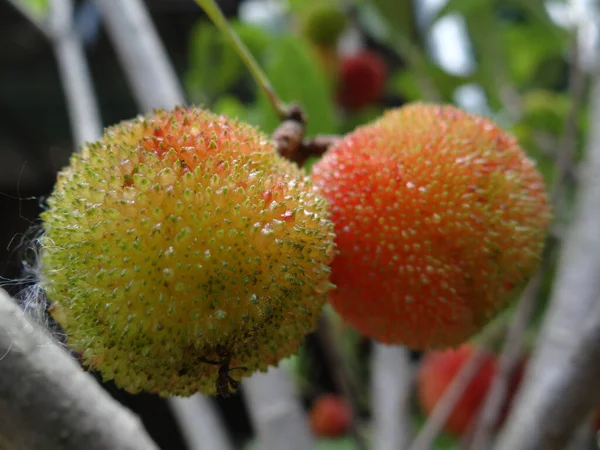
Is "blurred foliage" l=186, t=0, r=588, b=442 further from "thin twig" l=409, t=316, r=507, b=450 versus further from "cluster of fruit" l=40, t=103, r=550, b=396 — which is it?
"cluster of fruit" l=40, t=103, r=550, b=396

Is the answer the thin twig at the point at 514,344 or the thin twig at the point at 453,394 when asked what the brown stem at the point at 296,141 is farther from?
the thin twig at the point at 453,394

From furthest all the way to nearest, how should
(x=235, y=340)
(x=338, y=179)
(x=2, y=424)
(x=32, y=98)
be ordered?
(x=32, y=98), (x=338, y=179), (x=235, y=340), (x=2, y=424)

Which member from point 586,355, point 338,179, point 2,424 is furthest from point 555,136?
point 2,424

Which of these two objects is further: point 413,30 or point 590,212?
point 413,30

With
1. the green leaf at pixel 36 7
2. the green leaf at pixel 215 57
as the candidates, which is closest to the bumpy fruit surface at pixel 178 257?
the green leaf at pixel 36 7

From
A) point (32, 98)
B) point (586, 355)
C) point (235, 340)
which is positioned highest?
point (32, 98)

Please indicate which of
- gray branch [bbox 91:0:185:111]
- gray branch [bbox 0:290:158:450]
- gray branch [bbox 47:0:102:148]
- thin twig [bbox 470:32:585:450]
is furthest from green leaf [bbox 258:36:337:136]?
gray branch [bbox 0:290:158:450]

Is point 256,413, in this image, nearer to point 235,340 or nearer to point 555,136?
point 235,340
